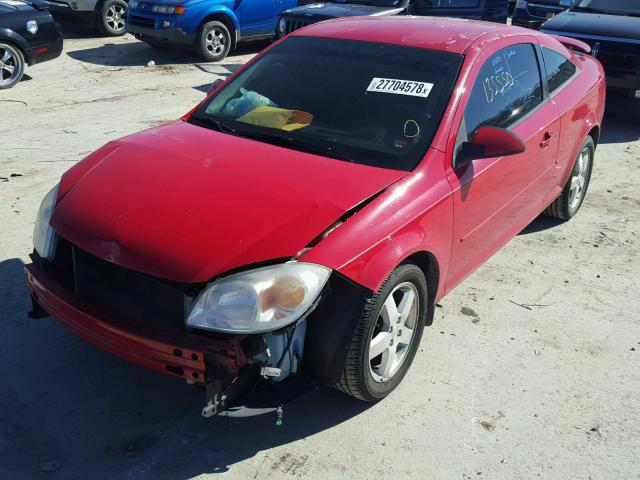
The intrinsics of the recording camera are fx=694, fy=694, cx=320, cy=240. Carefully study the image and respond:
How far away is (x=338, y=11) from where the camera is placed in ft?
31.0

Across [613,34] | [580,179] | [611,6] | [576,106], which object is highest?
[611,6]

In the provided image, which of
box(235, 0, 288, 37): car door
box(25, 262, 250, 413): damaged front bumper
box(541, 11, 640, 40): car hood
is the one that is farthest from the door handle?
box(235, 0, 288, 37): car door

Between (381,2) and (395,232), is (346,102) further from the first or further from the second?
(381,2)

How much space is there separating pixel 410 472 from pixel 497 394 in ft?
2.62

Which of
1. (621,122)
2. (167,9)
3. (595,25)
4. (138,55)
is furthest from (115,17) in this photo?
(621,122)

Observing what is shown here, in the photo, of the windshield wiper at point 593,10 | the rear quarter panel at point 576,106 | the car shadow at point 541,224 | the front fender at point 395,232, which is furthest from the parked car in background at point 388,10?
the front fender at point 395,232

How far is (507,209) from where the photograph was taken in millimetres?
4344

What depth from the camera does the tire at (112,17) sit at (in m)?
12.5

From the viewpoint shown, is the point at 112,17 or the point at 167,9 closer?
the point at 167,9

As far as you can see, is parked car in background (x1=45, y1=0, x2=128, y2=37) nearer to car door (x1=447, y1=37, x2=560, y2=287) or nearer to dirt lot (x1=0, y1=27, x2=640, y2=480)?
dirt lot (x1=0, y1=27, x2=640, y2=480)

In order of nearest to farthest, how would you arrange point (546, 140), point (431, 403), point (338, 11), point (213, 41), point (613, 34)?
point (431, 403)
point (546, 140)
point (613, 34)
point (338, 11)
point (213, 41)

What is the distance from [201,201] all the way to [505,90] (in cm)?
215

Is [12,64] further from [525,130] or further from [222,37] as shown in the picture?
[525,130]

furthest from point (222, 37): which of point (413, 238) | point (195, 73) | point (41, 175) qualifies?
point (413, 238)
